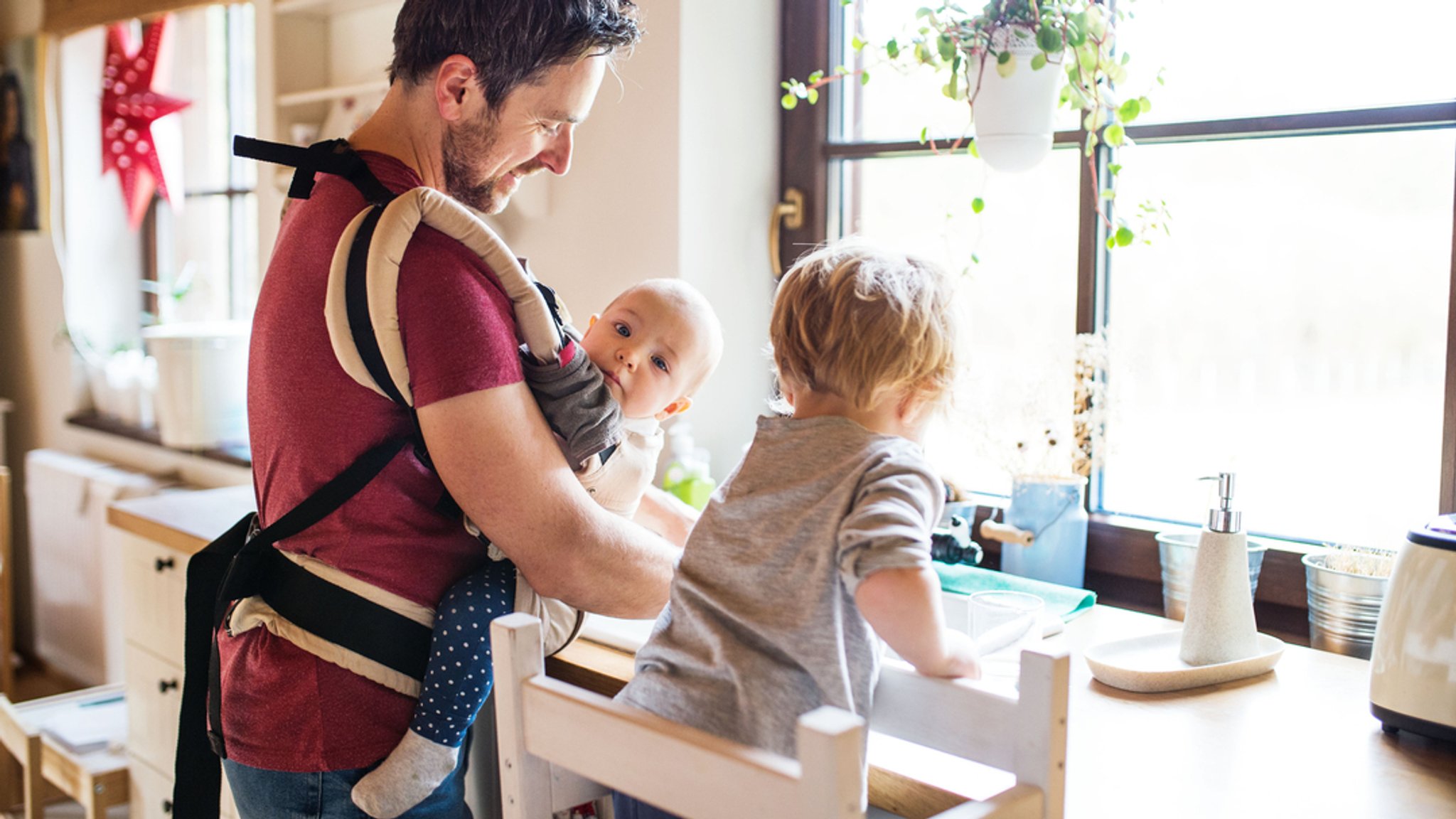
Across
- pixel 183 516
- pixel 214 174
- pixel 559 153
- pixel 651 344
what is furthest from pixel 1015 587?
pixel 214 174

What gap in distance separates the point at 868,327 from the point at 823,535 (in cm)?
20

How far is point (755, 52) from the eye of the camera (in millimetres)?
2145

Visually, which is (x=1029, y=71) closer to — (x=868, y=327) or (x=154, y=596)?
(x=868, y=327)

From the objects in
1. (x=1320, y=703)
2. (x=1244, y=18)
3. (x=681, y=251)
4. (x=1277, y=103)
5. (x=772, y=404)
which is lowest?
(x=1320, y=703)

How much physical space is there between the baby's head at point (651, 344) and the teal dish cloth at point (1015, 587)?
496 mm

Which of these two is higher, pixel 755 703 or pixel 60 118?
pixel 60 118

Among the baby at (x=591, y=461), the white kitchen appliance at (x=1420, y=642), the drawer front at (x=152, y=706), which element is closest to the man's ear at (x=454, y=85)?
the baby at (x=591, y=461)

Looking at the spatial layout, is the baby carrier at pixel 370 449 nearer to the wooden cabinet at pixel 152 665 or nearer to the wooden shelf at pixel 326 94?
the wooden cabinet at pixel 152 665

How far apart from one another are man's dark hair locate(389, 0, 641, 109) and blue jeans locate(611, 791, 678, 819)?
0.71 m

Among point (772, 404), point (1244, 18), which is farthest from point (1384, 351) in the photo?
point (772, 404)

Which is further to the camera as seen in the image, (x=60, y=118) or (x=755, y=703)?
(x=60, y=118)

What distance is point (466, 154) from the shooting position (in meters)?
1.24

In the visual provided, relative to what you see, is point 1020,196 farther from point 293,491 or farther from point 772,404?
point 293,491

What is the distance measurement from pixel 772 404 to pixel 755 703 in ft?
1.20
